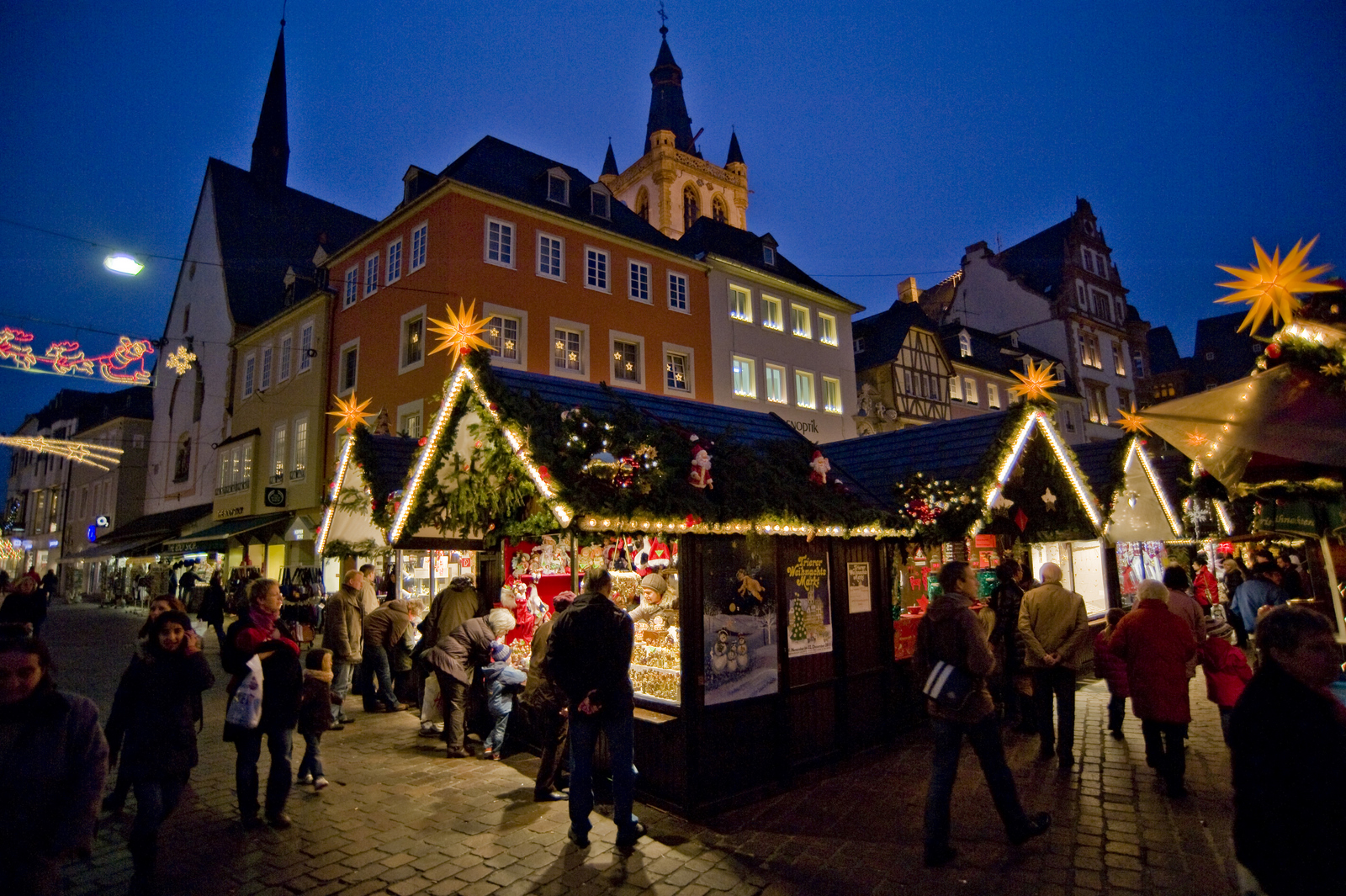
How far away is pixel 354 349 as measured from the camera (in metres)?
22.5

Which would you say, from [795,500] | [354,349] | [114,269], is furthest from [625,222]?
[795,500]

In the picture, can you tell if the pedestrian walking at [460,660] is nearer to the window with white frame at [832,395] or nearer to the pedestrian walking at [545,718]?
the pedestrian walking at [545,718]

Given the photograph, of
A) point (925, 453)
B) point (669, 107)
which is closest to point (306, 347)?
point (925, 453)

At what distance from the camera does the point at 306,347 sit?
24.3 meters

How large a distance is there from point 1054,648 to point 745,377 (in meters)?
19.5

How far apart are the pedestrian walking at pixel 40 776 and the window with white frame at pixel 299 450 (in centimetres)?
2176

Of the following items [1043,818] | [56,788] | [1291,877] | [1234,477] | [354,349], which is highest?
[354,349]

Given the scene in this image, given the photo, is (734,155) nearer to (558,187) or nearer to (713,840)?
(558,187)

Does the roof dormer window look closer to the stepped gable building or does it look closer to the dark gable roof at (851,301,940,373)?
the stepped gable building

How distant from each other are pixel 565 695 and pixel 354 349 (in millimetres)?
20257

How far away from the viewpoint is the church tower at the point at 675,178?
140ft

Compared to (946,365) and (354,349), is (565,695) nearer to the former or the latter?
(354,349)

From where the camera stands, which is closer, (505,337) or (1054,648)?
(1054,648)

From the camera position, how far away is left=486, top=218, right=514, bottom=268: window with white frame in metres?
19.8
